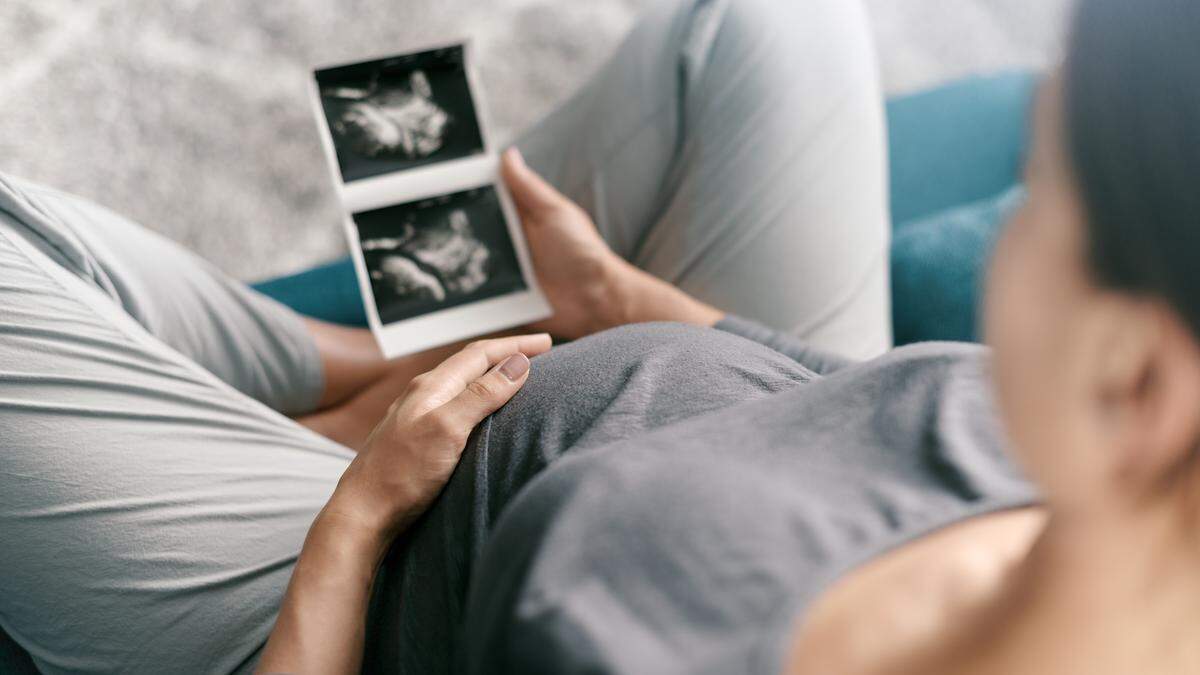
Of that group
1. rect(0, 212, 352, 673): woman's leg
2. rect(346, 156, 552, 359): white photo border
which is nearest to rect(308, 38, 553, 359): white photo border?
rect(346, 156, 552, 359): white photo border

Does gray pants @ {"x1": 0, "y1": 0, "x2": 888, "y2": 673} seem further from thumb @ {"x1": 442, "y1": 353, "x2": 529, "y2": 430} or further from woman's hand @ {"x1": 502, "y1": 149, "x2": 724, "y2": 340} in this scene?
thumb @ {"x1": 442, "y1": 353, "x2": 529, "y2": 430}

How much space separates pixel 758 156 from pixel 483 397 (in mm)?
491

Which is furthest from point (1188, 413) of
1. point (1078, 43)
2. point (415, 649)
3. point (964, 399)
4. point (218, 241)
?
point (218, 241)

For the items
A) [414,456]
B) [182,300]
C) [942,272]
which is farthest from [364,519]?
[942,272]

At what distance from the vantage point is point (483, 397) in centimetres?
73

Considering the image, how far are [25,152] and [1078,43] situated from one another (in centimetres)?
144

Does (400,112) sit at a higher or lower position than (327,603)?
higher

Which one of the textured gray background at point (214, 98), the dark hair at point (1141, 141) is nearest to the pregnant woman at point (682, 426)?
the dark hair at point (1141, 141)

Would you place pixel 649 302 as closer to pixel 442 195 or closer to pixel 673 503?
pixel 442 195

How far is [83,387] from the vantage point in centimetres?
77

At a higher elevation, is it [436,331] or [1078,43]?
[1078,43]

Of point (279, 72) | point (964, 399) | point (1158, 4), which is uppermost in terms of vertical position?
point (279, 72)

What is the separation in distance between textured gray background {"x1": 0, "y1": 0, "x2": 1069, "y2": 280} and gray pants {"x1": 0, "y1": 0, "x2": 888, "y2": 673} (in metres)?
0.45

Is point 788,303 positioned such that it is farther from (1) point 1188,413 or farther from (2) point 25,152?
(2) point 25,152
